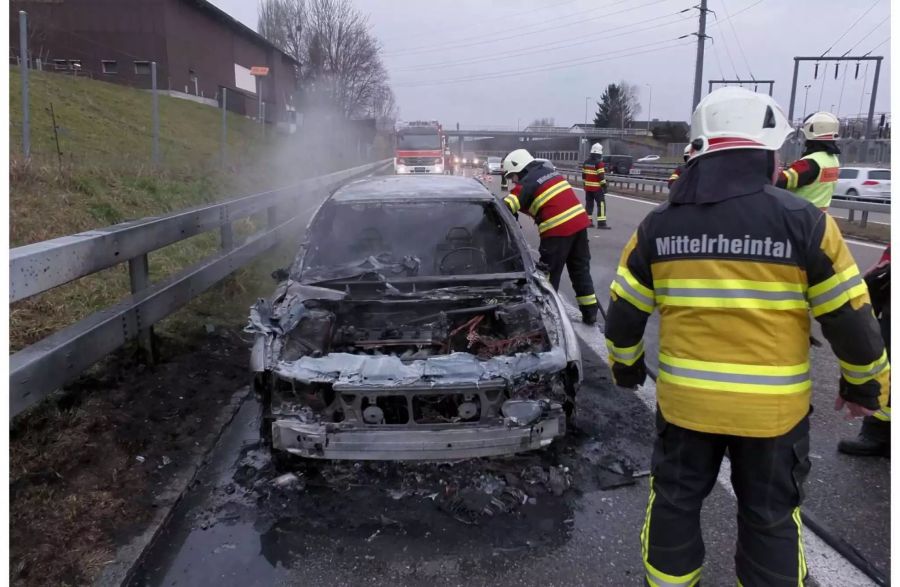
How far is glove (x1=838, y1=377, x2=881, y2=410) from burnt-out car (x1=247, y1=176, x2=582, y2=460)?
51.8 inches

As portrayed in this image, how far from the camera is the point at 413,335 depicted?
420cm

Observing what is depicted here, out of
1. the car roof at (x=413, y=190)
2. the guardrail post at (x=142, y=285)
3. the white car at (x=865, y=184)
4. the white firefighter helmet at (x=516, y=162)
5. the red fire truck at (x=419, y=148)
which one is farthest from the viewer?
the red fire truck at (x=419, y=148)

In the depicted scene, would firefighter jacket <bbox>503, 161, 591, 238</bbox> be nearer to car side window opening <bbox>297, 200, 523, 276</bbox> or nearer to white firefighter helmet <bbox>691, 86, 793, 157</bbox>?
car side window opening <bbox>297, 200, 523, 276</bbox>

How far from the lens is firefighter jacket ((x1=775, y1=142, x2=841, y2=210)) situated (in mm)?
6160

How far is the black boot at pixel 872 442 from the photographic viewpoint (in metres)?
3.61

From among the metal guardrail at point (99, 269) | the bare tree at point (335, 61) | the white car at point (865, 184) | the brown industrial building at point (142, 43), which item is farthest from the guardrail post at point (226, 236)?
the bare tree at point (335, 61)

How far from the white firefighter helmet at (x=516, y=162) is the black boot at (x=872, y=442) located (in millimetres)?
3690

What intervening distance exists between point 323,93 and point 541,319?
4483cm

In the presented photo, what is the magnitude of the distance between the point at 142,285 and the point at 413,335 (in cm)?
183

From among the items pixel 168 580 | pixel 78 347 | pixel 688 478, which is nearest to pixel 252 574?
pixel 168 580

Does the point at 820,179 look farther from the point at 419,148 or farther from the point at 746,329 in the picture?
the point at 419,148

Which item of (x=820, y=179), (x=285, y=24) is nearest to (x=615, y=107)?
(x=285, y=24)

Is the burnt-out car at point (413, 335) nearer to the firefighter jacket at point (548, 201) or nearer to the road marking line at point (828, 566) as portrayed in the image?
the firefighter jacket at point (548, 201)

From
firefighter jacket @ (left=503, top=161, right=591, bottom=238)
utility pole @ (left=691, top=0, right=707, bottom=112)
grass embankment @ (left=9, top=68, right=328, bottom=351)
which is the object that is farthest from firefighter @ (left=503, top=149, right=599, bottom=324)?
utility pole @ (left=691, top=0, right=707, bottom=112)
